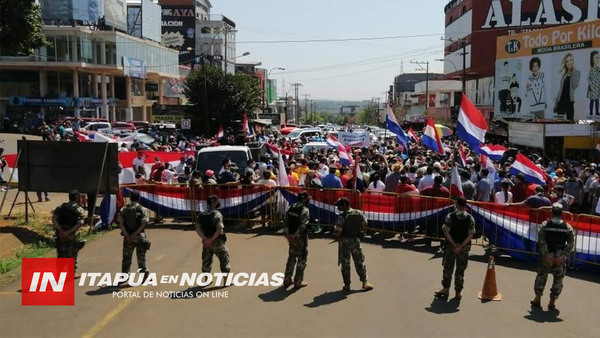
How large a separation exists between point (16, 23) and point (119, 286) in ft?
25.8

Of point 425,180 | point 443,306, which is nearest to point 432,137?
point 425,180

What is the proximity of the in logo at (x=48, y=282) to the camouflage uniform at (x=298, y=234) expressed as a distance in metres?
3.31

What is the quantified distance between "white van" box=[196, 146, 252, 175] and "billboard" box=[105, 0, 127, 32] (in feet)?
150

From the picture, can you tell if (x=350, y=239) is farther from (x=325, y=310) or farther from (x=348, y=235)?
(x=325, y=310)

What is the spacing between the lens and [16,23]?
14.2m

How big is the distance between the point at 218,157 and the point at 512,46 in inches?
1344

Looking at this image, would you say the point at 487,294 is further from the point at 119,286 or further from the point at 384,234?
the point at 119,286

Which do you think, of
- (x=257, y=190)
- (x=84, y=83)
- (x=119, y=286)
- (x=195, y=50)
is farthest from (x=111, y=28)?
(x=119, y=286)

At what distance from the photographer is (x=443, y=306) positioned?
8.77 meters

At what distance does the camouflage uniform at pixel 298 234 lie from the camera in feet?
30.8

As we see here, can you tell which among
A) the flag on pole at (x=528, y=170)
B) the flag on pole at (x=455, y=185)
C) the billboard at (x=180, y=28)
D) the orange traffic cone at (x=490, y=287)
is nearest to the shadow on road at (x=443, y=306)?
the orange traffic cone at (x=490, y=287)

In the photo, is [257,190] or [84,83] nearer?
[257,190]

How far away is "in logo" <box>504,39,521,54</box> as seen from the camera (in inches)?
1750

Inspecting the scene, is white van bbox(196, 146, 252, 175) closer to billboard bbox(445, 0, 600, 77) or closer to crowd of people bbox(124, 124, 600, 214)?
crowd of people bbox(124, 124, 600, 214)
